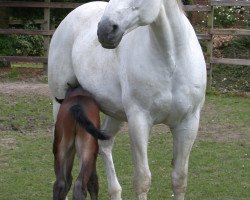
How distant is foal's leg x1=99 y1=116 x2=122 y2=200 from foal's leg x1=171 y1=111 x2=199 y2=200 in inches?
38.3

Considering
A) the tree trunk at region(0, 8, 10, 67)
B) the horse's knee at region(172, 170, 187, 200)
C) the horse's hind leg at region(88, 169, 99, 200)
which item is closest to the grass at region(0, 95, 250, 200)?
the horse's hind leg at region(88, 169, 99, 200)

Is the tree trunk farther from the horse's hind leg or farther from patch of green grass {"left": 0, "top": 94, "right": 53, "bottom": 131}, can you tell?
the horse's hind leg

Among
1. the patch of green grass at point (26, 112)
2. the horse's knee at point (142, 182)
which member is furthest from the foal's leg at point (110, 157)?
the patch of green grass at point (26, 112)

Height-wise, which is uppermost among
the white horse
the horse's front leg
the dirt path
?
the white horse

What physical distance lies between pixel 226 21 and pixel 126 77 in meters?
14.4

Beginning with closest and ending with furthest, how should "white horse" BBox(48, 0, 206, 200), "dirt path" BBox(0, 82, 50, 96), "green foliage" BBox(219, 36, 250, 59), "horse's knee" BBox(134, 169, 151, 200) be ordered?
"white horse" BBox(48, 0, 206, 200) < "horse's knee" BBox(134, 169, 151, 200) < "dirt path" BBox(0, 82, 50, 96) < "green foliage" BBox(219, 36, 250, 59)

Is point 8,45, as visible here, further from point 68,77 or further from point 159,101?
point 159,101

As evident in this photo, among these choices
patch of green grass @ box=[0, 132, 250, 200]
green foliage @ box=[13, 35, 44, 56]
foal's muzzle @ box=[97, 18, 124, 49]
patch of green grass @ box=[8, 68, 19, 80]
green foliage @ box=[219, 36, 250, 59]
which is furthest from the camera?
green foliage @ box=[13, 35, 44, 56]

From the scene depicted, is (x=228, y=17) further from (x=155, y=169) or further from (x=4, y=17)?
(x=155, y=169)

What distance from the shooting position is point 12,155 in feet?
26.4

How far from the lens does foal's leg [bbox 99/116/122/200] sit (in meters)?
5.94

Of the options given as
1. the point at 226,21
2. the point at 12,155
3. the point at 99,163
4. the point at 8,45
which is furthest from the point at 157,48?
the point at 226,21

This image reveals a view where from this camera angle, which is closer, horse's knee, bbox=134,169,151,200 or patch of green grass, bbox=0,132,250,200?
horse's knee, bbox=134,169,151,200

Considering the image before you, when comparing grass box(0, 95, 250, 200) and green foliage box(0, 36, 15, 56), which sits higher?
grass box(0, 95, 250, 200)
